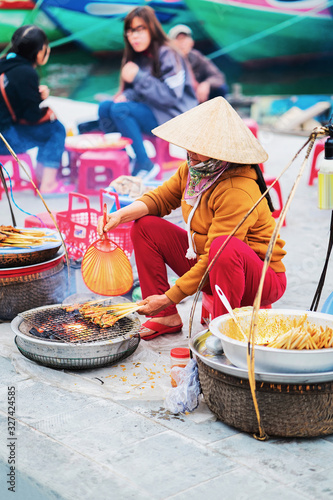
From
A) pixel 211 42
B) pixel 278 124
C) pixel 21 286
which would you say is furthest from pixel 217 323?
pixel 278 124

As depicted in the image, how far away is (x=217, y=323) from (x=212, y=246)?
44 centimetres

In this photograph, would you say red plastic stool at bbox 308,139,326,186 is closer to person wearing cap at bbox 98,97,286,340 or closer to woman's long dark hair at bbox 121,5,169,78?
woman's long dark hair at bbox 121,5,169,78

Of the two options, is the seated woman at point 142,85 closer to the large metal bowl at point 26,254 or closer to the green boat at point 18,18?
the green boat at point 18,18

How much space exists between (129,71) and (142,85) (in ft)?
0.76

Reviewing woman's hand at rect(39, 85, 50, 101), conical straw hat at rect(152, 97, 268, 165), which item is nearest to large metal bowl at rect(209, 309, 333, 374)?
conical straw hat at rect(152, 97, 268, 165)

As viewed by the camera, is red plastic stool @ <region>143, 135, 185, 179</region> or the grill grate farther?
red plastic stool @ <region>143, 135, 185, 179</region>

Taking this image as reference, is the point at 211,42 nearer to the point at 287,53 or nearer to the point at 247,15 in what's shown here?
the point at 247,15

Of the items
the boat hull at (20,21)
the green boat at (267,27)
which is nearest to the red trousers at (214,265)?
the boat hull at (20,21)

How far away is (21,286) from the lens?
360 cm

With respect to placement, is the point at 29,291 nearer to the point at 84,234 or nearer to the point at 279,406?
the point at 84,234

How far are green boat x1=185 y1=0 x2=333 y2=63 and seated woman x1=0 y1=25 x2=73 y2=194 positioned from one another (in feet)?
7.64

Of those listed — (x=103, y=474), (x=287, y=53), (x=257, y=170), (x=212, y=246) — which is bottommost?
(x=103, y=474)

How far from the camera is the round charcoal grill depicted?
2.99 meters

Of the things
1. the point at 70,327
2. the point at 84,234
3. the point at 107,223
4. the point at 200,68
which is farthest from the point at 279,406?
the point at 200,68
